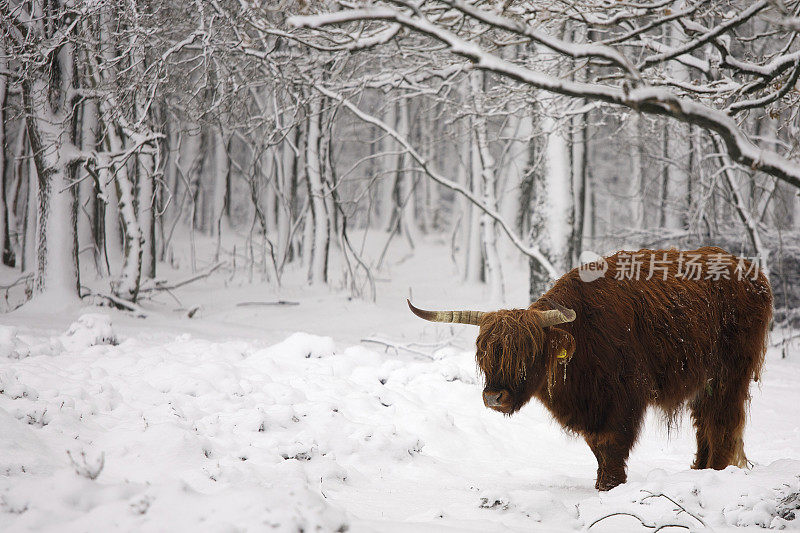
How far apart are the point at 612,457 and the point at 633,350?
721 millimetres

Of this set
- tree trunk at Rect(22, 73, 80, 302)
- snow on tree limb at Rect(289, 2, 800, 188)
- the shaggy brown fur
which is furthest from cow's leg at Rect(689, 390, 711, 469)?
tree trunk at Rect(22, 73, 80, 302)

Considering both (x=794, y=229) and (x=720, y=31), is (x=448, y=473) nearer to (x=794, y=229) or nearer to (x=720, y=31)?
(x=720, y=31)

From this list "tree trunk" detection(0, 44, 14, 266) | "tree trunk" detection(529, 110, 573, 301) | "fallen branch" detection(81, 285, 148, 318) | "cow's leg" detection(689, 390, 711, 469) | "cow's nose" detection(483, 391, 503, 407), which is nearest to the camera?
"cow's nose" detection(483, 391, 503, 407)

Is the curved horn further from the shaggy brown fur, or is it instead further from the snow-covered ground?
the snow-covered ground

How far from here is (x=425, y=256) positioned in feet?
80.6

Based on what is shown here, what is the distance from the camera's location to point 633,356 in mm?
4301

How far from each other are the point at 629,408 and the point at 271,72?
21.1 feet

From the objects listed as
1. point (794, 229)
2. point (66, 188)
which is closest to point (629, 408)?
point (66, 188)

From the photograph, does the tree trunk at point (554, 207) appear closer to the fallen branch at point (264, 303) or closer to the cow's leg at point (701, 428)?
the cow's leg at point (701, 428)

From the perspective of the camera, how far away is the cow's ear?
4.12 m

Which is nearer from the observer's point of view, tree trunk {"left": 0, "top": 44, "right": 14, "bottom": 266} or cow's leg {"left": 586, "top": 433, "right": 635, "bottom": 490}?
cow's leg {"left": 586, "top": 433, "right": 635, "bottom": 490}

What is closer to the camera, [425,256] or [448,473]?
[448,473]

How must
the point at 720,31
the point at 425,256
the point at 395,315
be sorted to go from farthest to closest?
the point at 425,256, the point at 395,315, the point at 720,31

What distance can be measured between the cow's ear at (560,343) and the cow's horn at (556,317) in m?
0.06
